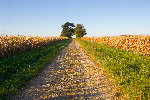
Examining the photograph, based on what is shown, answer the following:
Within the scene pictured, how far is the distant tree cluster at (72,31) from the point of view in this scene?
95688 mm

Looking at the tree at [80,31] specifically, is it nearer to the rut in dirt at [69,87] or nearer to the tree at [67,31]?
the tree at [67,31]

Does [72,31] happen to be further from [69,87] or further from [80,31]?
[69,87]

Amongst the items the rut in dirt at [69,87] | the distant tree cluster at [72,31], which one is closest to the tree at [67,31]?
the distant tree cluster at [72,31]

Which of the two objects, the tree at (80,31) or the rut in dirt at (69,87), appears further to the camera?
the tree at (80,31)

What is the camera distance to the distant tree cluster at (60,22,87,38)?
9569 cm

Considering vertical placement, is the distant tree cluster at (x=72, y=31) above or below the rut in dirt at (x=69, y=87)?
above

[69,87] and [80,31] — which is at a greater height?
[80,31]

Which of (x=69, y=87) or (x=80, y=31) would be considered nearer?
(x=69, y=87)

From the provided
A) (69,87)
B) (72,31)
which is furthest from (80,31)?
(69,87)

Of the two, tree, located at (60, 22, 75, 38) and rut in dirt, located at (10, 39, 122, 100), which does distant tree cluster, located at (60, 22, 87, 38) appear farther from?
rut in dirt, located at (10, 39, 122, 100)

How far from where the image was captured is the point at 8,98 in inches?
163

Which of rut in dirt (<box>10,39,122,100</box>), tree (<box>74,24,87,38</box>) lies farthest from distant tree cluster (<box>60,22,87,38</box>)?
rut in dirt (<box>10,39,122,100</box>)

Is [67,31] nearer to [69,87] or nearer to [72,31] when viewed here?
[72,31]

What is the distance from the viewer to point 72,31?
10469 cm
